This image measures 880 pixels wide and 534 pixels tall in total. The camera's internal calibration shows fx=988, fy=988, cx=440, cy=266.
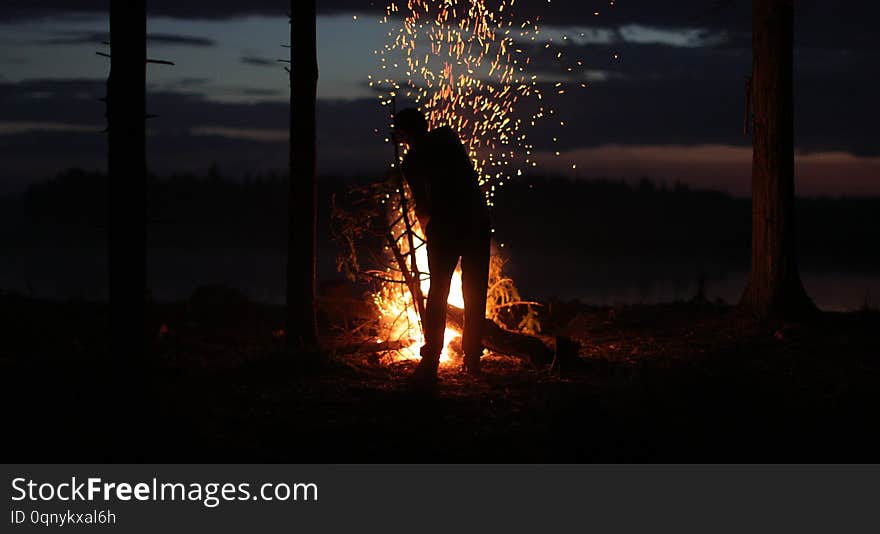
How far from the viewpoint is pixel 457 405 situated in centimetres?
798

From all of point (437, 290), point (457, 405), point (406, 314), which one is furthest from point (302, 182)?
point (457, 405)

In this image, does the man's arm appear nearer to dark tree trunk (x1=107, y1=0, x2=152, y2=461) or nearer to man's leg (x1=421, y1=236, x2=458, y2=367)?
man's leg (x1=421, y1=236, x2=458, y2=367)

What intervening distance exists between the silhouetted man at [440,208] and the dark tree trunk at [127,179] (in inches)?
89.9

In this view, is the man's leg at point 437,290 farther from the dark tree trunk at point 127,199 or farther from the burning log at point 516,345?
the dark tree trunk at point 127,199

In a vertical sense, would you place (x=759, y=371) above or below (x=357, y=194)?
below

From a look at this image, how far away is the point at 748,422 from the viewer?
7418 millimetres

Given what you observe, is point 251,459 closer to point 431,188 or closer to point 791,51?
point 431,188

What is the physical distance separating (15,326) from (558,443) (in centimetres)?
662

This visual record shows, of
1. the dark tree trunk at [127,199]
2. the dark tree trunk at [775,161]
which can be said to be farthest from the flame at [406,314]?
the dark tree trunk at [775,161]

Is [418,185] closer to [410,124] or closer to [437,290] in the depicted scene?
[410,124]

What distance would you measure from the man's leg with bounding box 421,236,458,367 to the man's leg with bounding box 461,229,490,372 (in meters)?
0.19
